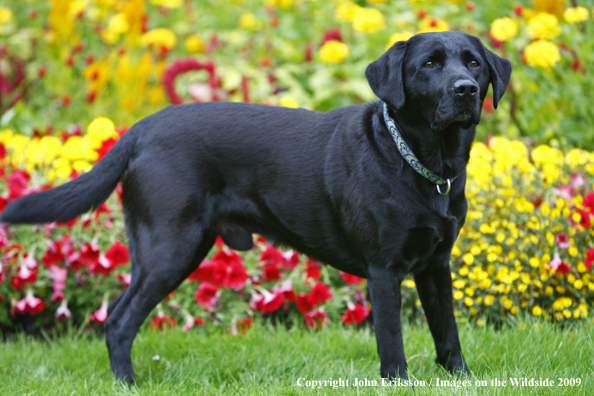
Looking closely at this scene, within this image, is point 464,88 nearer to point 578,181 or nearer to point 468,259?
point 468,259

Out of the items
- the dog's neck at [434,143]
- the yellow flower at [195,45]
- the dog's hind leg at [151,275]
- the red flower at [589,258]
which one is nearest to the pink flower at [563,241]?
the red flower at [589,258]

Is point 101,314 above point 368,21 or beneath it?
beneath

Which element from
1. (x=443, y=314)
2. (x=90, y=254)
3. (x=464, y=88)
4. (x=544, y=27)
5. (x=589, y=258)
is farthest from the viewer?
(x=544, y=27)

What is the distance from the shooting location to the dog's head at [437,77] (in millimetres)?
2242

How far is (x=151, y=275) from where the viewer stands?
2691 mm

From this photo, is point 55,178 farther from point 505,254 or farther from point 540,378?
point 540,378

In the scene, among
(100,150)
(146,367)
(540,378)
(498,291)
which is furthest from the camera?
(100,150)

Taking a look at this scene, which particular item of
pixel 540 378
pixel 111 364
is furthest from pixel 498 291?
pixel 111 364

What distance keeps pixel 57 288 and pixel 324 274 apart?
5.08 feet

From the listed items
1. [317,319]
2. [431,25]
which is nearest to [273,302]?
[317,319]

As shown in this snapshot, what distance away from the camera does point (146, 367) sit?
114 inches

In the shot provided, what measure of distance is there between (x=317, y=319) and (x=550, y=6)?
3.49 metres

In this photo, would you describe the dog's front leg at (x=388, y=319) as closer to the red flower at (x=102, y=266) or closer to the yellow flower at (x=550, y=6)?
the red flower at (x=102, y=266)

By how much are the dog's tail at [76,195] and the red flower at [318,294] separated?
1216 mm
